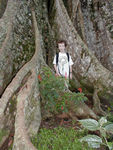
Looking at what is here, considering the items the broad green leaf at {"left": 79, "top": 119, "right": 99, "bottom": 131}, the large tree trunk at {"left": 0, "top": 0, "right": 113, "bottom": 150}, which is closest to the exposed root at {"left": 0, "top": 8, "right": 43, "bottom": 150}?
the large tree trunk at {"left": 0, "top": 0, "right": 113, "bottom": 150}

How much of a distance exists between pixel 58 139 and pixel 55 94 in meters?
0.81

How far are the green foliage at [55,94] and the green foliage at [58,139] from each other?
0.43 metres

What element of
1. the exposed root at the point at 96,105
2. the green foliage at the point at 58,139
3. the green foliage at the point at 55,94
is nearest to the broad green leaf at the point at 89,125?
the green foliage at the point at 58,139

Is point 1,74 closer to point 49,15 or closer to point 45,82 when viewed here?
point 45,82

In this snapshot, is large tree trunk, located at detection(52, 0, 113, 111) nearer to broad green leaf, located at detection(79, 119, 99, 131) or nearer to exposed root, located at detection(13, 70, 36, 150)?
exposed root, located at detection(13, 70, 36, 150)

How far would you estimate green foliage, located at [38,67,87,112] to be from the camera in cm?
293

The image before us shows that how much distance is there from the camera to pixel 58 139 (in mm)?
2549

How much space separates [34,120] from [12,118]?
18.5 inches

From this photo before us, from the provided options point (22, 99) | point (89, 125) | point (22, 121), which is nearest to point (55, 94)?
point (22, 99)

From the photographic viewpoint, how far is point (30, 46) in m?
3.78

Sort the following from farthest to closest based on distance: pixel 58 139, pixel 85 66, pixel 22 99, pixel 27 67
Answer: pixel 85 66 < pixel 27 67 < pixel 58 139 < pixel 22 99

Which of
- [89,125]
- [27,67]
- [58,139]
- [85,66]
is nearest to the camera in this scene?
[89,125]

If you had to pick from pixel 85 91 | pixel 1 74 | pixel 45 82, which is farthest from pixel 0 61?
pixel 85 91

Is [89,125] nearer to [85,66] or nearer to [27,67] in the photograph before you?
[27,67]
